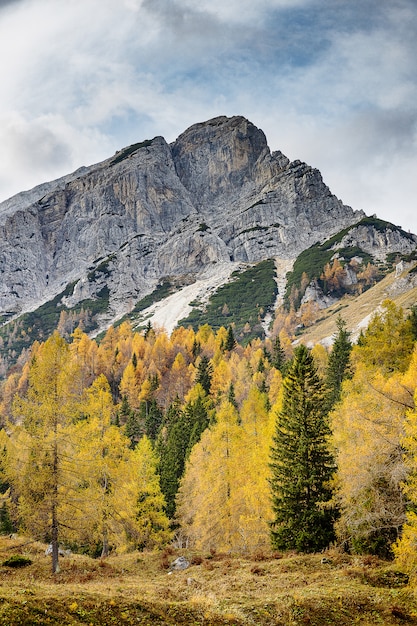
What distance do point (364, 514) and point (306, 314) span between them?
6325 inches

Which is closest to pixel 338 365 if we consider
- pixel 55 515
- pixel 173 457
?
pixel 173 457

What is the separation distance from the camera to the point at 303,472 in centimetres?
2866

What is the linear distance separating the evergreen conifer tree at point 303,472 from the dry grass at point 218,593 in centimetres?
206

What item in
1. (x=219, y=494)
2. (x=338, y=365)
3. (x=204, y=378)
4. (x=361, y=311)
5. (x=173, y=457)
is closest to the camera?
(x=219, y=494)

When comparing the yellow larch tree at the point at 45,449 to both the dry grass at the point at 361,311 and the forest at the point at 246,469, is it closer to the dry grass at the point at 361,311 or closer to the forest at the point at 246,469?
the forest at the point at 246,469

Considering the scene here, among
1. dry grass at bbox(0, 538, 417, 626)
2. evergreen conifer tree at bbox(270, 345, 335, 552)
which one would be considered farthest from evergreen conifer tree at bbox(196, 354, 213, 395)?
dry grass at bbox(0, 538, 417, 626)

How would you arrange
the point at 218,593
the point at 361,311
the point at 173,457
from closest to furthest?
the point at 218,593, the point at 173,457, the point at 361,311

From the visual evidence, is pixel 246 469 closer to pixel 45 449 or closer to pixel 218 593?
pixel 218 593

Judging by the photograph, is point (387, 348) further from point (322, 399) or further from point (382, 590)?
point (382, 590)

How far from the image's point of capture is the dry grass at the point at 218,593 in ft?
42.5

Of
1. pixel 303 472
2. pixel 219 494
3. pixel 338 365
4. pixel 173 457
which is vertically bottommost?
pixel 219 494

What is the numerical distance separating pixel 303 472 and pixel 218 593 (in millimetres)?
11414

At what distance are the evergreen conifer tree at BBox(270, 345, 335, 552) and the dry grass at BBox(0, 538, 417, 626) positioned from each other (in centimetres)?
206

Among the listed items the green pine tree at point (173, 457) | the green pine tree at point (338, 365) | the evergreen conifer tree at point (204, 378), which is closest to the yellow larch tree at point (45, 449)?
the green pine tree at point (173, 457)
